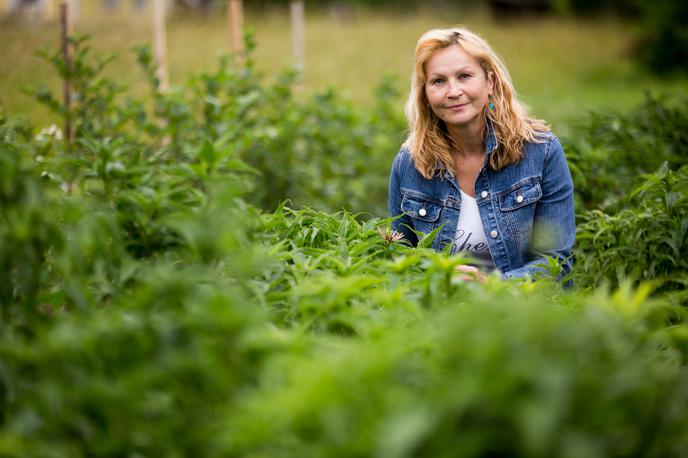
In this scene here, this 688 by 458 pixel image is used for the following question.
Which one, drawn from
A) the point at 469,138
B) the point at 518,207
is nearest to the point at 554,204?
the point at 518,207

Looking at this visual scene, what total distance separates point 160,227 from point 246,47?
3543 mm

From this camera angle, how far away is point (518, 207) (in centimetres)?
341

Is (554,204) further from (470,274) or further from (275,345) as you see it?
(275,345)

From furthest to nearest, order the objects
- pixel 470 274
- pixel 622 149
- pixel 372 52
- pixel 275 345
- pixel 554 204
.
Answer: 1. pixel 372 52
2. pixel 622 149
3. pixel 554 204
4. pixel 470 274
5. pixel 275 345

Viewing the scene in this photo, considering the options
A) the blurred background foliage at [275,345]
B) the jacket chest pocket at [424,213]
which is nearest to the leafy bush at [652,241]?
the blurred background foliage at [275,345]

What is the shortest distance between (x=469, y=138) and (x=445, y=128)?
157 millimetres

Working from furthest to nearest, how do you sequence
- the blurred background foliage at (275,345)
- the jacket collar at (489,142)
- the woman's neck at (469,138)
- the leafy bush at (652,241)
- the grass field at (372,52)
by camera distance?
the grass field at (372,52) → the woman's neck at (469,138) → the jacket collar at (489,142) → the leafy bush at (652,241) → the blurred background foliage at (275,345)

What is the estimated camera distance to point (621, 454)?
4.67 ft

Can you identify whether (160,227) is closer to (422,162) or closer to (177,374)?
(177,374)

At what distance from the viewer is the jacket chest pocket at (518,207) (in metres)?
3.40

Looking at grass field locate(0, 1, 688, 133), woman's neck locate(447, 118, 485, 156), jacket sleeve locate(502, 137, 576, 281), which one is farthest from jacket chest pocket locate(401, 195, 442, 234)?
grass field locate(0, 1, 688, 133)

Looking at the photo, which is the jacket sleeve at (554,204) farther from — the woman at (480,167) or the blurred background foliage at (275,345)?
the blurred background foliage at (275,345)

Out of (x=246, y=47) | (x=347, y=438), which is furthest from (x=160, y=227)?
(x=246, y=47)

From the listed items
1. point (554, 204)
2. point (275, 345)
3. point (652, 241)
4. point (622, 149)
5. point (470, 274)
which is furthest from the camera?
point (622, 149)
